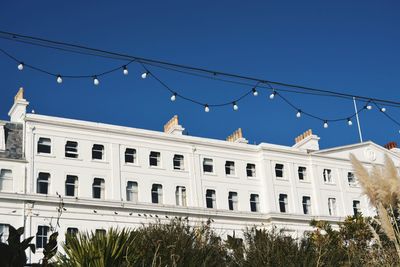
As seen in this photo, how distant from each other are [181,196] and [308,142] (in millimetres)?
13399

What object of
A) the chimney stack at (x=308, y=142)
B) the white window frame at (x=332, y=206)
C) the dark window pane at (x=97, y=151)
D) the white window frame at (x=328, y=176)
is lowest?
the white window frame at (x=332, y=206)

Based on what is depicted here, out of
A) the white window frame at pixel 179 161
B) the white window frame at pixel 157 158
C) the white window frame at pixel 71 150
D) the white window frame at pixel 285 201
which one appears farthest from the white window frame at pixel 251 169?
the white window frame at pixel 71 150

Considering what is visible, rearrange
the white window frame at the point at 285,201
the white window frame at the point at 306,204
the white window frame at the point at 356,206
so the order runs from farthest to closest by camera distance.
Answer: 1. the white window frame at the point at 356,206
2. the white window frame at the point at 306,204
3. the white window frame at the point at 285,201

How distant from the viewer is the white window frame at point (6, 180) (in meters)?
39.0

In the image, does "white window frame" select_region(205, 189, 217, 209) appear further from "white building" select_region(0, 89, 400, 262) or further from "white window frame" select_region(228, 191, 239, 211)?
"white window frame" select_region(228, 191, 239, 211)

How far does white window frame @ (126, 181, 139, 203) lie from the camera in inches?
1698

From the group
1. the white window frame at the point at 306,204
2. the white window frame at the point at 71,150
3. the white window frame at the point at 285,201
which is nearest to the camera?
the white window frame at the point at 71,150

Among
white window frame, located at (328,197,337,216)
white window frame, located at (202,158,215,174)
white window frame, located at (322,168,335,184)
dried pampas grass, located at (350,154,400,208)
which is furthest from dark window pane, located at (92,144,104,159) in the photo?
dried pampas grass, located at (350,154,400,208)

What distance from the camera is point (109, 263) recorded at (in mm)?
13133

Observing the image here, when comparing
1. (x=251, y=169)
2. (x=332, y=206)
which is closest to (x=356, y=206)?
(x=332, y=206)

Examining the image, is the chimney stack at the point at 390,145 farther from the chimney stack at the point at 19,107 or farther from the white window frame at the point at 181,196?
the chimney stack at the point at 19,107

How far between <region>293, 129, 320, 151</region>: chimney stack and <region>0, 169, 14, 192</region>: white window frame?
77.1 ft

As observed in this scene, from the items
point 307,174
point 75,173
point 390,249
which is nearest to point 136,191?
point 75,173

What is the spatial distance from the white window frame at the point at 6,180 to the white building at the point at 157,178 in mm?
61
